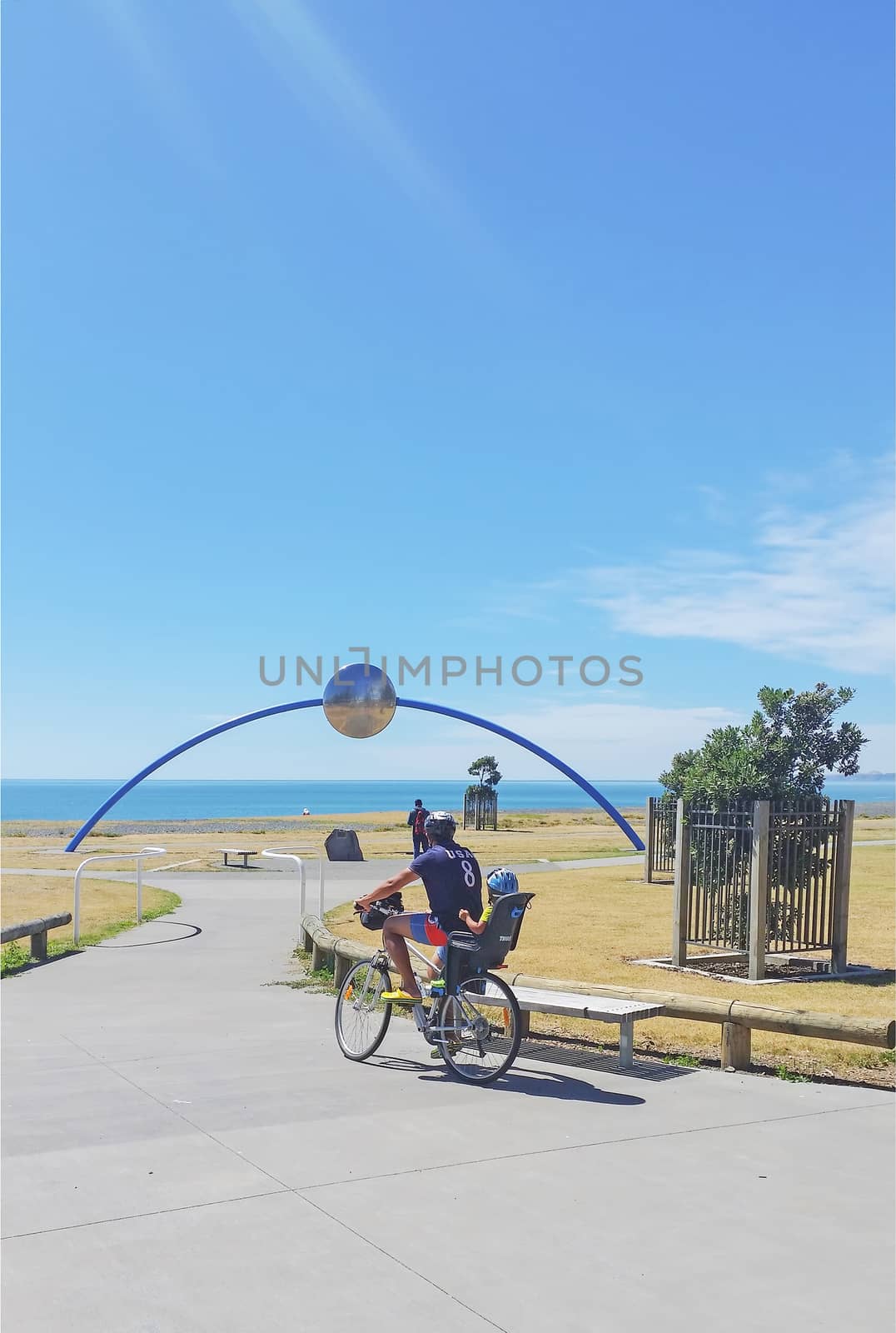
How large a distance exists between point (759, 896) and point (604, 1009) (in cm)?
594

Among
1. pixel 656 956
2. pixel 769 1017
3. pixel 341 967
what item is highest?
pixel 769 1017

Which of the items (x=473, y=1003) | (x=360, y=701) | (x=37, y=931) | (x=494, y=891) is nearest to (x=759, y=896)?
(x=494, y=891)

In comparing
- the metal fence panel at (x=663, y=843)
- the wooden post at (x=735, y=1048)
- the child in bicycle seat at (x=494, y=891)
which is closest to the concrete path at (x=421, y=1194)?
the wooden post at (x=735, y=1048)

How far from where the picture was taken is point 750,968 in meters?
12.9

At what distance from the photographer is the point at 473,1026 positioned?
7422mm

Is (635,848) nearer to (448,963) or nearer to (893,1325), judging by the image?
(448,963)

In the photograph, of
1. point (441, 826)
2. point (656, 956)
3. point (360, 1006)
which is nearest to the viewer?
point (441, 826)

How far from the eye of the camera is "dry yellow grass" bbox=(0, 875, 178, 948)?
1714 cm

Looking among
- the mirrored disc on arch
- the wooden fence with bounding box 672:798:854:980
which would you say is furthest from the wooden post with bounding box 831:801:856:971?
the mirrored disc on arch

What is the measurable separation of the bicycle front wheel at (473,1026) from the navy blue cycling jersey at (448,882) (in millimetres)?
422

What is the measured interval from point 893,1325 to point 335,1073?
4.27 metres

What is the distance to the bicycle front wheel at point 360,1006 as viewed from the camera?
8070mm

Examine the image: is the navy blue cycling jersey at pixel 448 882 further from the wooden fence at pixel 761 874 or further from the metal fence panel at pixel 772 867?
the metal fence panel at pixel 772 867

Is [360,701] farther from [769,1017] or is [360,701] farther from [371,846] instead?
[769,1017]
